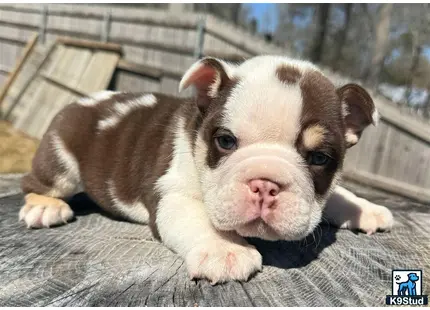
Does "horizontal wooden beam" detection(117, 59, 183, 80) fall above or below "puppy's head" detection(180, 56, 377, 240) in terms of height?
below

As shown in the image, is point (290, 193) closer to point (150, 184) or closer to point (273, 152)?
point (273, 152)

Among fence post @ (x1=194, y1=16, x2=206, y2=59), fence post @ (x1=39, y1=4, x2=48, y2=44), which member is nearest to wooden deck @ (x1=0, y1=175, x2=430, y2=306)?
fence post @ (x1=194, y1=16, x2=206, y2=59)

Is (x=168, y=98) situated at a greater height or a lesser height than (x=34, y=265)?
greater

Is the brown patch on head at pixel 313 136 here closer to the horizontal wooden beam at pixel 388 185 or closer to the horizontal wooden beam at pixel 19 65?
the horizontal wooden beam at pixel 388 185

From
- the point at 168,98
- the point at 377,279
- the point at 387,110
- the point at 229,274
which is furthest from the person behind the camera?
the point at 387,110

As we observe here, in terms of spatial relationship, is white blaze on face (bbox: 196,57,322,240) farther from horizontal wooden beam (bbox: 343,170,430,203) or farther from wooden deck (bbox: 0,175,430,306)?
horizontal wooden beam (bbox: 343,170,430,203)

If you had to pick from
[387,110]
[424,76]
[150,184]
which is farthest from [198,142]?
[424,76]

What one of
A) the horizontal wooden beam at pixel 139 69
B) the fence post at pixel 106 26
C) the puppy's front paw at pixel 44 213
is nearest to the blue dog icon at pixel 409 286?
the puppy's front paw at pixel 44 213

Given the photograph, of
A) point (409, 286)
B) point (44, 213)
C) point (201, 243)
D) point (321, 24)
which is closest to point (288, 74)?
point (201, 243)
